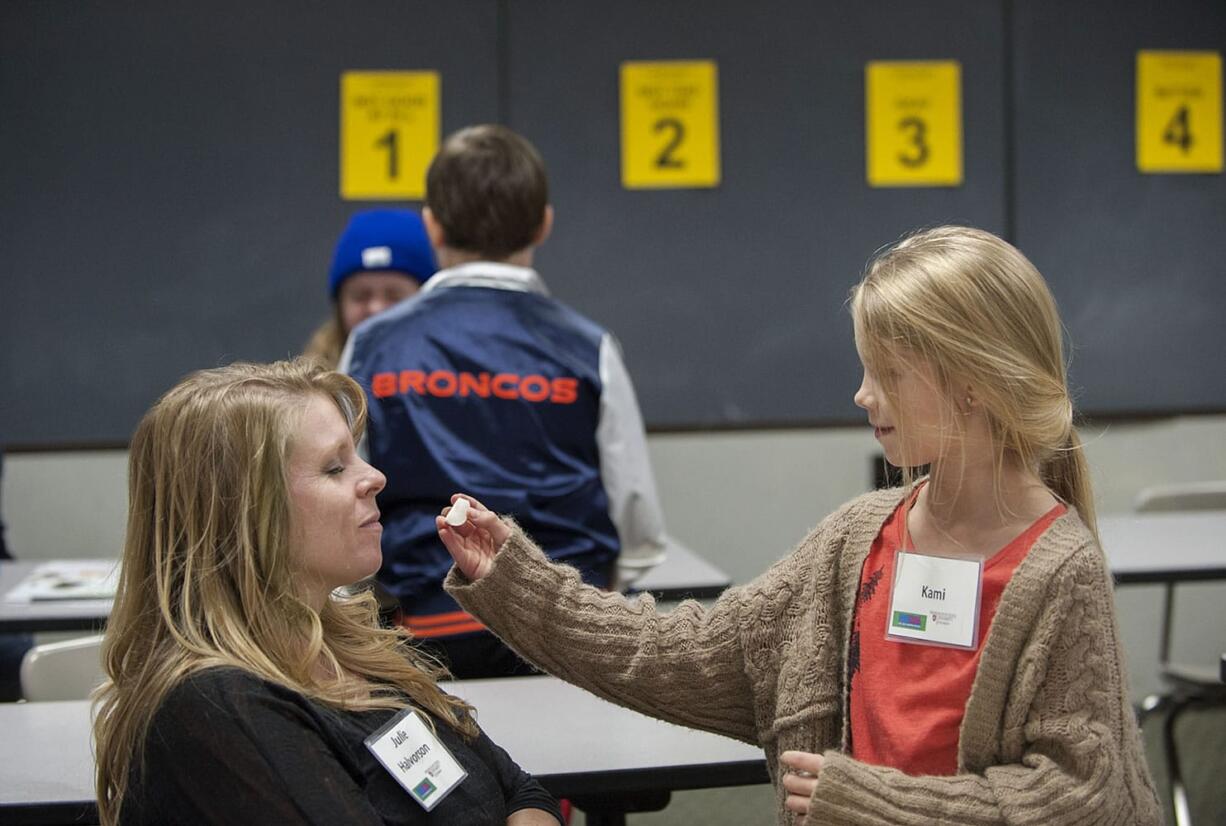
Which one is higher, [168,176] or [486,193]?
[168,176]

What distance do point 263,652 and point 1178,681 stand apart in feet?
8.00

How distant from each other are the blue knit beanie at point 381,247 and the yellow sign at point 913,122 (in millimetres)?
1342

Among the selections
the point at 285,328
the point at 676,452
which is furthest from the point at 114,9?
the point at 676,452

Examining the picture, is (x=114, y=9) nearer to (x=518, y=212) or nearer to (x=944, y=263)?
(x=518, y=212)

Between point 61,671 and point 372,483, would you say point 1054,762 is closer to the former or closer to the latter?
point 372,483

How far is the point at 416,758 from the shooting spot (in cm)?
139

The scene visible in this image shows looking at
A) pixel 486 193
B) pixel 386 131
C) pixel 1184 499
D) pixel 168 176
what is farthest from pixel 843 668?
pixel 168 176

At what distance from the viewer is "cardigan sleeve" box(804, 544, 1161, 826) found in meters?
1.26

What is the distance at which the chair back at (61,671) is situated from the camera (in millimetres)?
2148

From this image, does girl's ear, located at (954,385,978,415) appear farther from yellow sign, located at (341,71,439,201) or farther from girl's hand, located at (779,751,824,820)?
yellow sign, located at (341,71,439,201)

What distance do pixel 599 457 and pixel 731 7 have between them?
190 centimetres

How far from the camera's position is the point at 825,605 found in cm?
148

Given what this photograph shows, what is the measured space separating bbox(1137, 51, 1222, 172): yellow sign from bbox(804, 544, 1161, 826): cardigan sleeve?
298 centimetres

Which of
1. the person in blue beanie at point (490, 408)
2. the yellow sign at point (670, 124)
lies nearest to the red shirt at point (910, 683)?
the person in blue beanie at point (490, 408)
